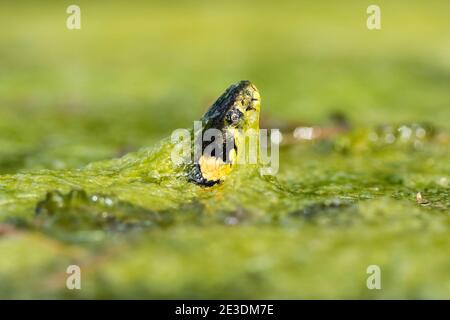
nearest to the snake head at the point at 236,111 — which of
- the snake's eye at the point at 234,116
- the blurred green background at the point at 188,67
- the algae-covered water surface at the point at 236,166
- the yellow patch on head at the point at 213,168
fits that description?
the snake's eye at the point at 234,116

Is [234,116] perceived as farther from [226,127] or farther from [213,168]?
[213,168]

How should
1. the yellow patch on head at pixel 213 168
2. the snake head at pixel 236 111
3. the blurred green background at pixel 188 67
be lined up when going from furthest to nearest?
the blurred green background at pixel 188 67, the snake head at pixel 236 111, the yellow patch on head at pixel 213 168

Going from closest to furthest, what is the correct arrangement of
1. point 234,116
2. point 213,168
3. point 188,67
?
point 213,168, point 234,116, point 188,67

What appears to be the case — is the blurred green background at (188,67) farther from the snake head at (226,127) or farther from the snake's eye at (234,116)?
the snake's eye at (234,116)

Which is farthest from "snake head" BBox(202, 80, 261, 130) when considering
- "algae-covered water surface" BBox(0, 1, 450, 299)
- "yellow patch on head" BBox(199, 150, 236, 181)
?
"algae-covered water surface" BBox(0, 1, 450, 299)

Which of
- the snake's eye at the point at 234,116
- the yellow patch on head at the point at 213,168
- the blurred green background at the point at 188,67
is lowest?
the yellow patch on head at the point at 213,168

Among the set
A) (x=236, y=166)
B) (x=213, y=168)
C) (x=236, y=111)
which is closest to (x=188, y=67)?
(x=236, y=111)

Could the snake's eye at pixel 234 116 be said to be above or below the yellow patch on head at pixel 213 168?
above

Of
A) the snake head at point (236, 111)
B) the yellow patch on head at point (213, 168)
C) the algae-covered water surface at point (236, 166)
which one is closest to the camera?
the algae-covered water surface at point (236, 166)
